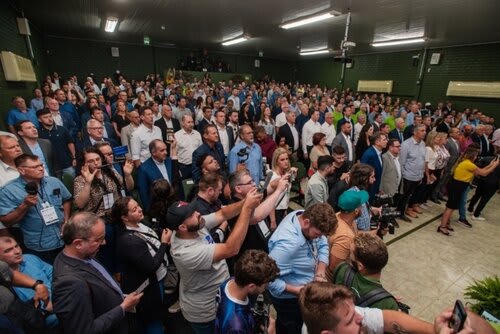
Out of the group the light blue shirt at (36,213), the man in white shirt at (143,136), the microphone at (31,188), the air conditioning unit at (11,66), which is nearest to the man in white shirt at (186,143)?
the man in white shirt at (143,136)

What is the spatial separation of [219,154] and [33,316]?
2.79m

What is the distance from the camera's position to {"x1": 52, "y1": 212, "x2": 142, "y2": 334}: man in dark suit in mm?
1269

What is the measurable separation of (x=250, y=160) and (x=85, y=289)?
103 inches

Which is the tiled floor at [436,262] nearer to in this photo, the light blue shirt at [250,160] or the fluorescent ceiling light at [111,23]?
the light blue shirt at [250,160]

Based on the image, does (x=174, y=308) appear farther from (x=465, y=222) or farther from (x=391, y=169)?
(x=465, y=222)

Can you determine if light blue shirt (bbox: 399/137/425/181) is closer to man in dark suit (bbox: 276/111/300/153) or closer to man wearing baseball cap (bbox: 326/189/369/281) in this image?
man in dark suit (bbox: 276/111/300/153)

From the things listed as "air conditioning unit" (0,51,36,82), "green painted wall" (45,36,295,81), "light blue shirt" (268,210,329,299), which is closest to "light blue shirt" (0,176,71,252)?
"light blue shirt" (268,210,329,299)

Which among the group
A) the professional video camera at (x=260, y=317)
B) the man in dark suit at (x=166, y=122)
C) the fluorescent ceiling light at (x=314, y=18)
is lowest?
the professional video camera at (x=260, y=317)

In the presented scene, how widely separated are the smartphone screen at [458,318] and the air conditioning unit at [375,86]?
14.9m

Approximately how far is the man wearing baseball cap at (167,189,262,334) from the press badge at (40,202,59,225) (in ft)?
4.07

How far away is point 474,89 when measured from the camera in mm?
10516

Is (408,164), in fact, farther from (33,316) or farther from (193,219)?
(33,316)

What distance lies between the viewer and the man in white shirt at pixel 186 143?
13.8 feet

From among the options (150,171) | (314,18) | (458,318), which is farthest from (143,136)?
(314,18)
